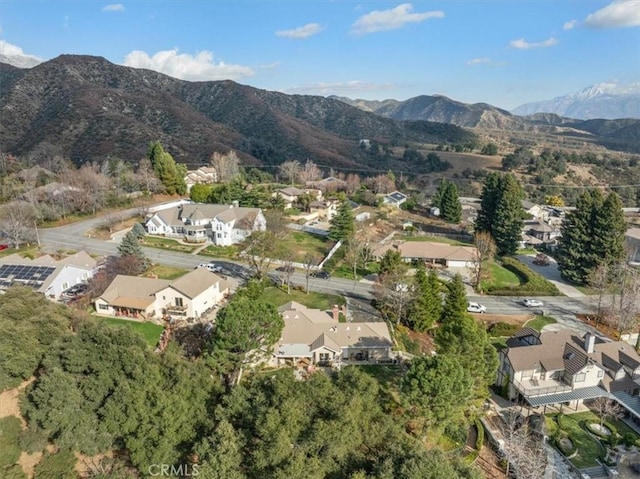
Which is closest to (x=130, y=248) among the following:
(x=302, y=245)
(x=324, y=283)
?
(x=324, y=283)

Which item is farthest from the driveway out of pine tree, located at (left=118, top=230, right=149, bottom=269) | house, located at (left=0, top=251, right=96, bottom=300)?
house, located at (left=0, top=251, right=96, bottom=300)

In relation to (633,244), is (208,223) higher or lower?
higher

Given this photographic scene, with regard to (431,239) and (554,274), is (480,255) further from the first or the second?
(431,239)

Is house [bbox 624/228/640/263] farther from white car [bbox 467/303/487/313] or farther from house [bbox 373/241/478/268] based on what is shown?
white car [bbox 467/303/487/313]

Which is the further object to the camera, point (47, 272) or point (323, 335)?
point (47, 272)

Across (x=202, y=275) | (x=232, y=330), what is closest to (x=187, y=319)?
(x=202, y=275)

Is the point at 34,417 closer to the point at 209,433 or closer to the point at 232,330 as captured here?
the point at 209,433
